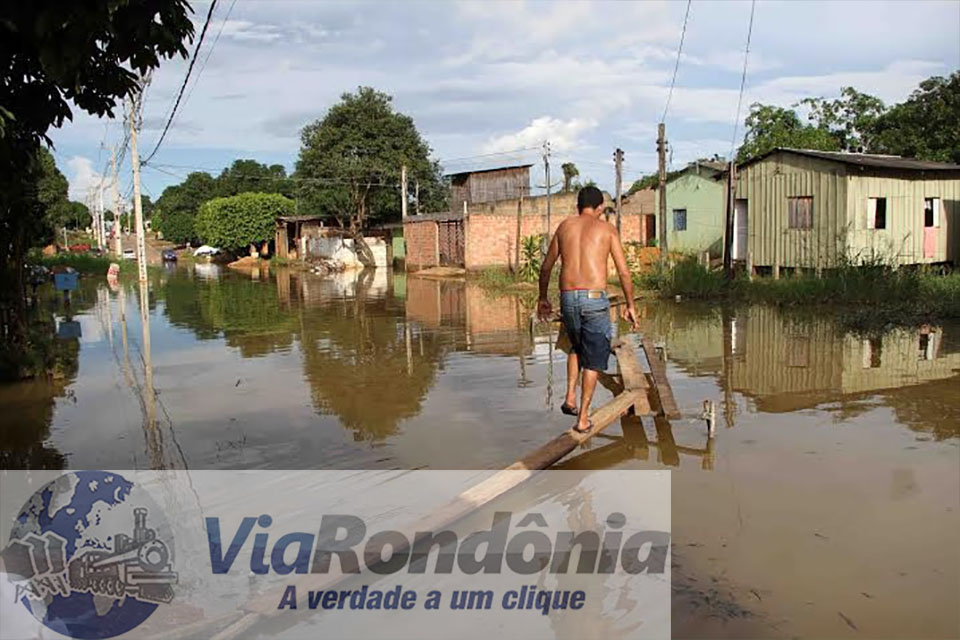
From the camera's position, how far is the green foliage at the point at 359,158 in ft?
155

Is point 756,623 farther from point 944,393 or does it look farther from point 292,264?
point 292,264

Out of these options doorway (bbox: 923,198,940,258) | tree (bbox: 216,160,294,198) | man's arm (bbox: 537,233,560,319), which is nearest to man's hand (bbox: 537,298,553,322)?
man's arm (bbox: 537,233,560,319)

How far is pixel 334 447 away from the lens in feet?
23.2

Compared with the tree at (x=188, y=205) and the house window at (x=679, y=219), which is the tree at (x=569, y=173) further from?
the tree at (x=188, y=205)

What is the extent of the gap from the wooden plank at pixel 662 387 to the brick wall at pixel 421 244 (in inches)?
1160

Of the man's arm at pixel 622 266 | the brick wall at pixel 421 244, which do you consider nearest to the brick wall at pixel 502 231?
the brick wall at pixel 421 244

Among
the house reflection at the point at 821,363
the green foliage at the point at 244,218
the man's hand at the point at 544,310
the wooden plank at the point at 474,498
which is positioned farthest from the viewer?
the green foliage at the point at 244,218

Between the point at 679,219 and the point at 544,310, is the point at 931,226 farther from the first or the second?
the point at 544,310

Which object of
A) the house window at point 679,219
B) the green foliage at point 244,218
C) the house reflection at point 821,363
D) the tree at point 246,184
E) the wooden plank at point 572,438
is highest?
the tree at point 246,184

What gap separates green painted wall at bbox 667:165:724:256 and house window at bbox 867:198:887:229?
30.6 feet

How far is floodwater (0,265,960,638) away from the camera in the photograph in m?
4.15

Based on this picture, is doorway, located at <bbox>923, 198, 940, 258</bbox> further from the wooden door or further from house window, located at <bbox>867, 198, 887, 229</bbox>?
the wooden door

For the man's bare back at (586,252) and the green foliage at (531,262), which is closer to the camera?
the man's bare back at (586,252)

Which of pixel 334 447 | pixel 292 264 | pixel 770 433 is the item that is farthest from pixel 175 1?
pixel 292 264
